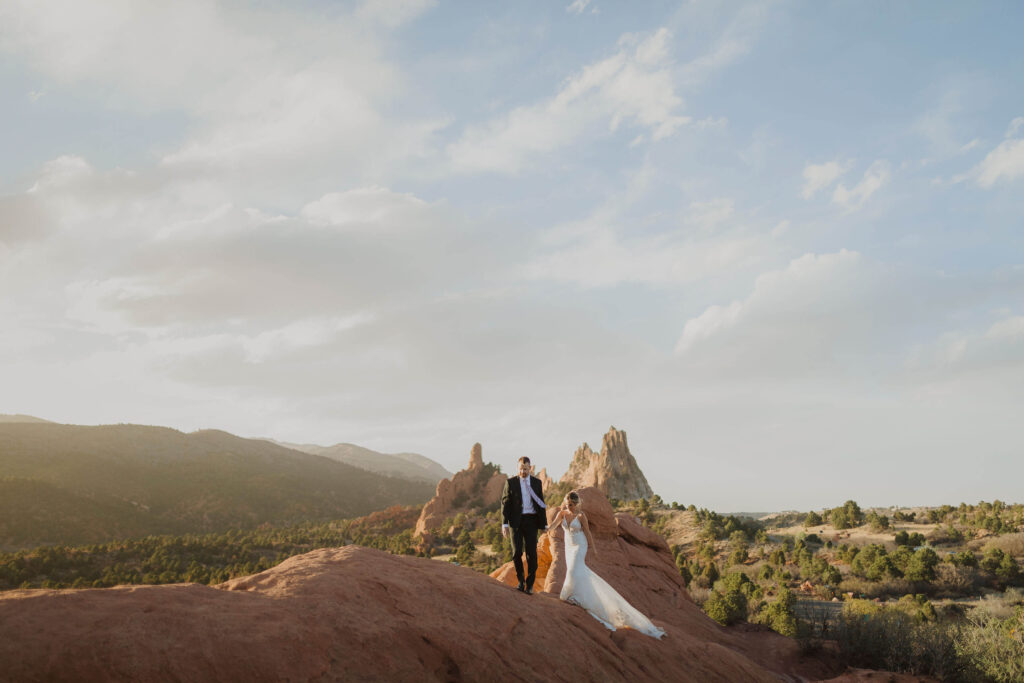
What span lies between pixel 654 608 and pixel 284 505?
257 ft

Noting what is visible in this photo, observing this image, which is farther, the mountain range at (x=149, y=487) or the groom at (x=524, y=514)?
the mountain range at (x=149, y=487)

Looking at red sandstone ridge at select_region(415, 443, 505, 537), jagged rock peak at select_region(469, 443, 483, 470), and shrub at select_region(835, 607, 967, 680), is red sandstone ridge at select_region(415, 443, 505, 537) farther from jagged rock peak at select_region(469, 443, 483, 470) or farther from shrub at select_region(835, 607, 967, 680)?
shrub at select_region(835, 607, 967, 680)

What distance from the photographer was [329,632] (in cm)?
589

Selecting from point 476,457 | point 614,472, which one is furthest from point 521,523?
point 476,457

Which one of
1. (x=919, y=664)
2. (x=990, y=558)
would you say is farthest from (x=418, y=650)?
(x=990, y=558)

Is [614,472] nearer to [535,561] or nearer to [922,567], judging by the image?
[922,567]

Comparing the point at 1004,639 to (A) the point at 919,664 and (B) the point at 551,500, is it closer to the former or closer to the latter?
(A) the point at 919,664

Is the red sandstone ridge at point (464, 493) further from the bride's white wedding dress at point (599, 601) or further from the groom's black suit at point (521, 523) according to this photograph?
the groom's black suit at point (521, 523)

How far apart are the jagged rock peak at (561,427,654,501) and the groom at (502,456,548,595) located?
63.1 metres

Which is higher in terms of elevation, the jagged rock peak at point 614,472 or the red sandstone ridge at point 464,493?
the jagged rock peak at point 614,472

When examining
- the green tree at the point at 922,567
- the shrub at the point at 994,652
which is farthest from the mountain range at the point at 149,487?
the green tree at the point at 922,567

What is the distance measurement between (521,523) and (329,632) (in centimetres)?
519

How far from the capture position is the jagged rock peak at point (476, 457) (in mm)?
78438

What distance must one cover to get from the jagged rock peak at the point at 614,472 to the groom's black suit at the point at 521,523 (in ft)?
207
